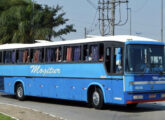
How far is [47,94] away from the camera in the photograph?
21.9 metres

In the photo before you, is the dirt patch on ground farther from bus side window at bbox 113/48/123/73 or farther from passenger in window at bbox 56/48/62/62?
passenger in window at bbox 56/48/62/62

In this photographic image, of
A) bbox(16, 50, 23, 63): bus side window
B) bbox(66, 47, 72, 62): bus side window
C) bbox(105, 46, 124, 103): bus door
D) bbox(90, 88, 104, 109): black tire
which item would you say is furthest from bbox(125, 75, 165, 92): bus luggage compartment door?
bbox(16, 50, 23, 63): bus side window

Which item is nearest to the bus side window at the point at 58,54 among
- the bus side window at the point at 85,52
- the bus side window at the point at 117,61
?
the bus side window at the point at 85,52

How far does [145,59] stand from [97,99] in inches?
105

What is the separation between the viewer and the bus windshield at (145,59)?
1675 cm

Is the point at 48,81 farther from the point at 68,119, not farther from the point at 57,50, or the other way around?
the point at 68,119

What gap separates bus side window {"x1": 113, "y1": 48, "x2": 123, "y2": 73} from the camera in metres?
16.9

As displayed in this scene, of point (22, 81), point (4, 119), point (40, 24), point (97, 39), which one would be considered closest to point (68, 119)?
point (4, 119)

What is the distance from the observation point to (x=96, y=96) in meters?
18.2

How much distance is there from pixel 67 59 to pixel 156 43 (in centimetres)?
451

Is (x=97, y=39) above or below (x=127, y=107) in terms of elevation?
above

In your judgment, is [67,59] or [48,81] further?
[48,81]

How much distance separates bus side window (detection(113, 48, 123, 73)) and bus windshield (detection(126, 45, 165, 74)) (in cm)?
33

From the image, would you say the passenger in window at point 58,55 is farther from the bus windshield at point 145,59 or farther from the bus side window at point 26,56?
the bus windshield at point 145,59
